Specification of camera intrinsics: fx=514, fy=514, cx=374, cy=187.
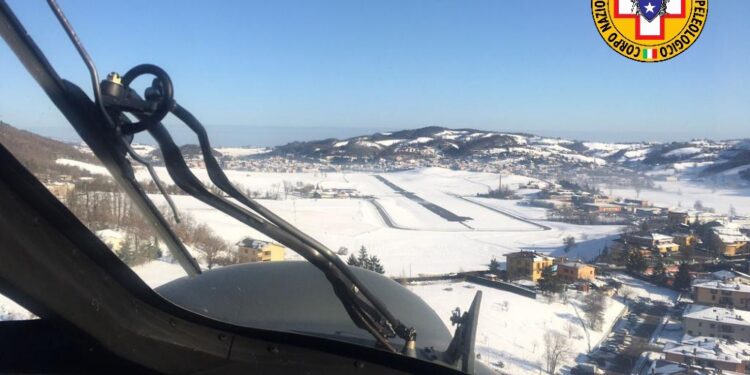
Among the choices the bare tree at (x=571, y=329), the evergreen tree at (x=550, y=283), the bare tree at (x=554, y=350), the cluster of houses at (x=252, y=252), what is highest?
the cluster of houses at (x=252, y=252)

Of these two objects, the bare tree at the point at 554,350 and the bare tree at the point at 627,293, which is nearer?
the bare tree at the point at 554,350

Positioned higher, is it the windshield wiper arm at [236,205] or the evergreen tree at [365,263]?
the windshield wiper arm at [236,205]

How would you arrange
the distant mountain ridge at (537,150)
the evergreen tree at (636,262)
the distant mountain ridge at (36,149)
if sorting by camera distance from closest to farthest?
1. the distant mountain ridge at (36,149)
2. the evergreen tree at (636,262)
3. the distant mountain ridge at (537,150)

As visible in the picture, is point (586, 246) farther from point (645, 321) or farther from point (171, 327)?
point (171, 327)

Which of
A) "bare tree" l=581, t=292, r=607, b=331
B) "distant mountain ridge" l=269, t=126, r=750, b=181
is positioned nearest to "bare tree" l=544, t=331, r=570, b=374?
"bare tree" l=581, t=292, r=607, b=331

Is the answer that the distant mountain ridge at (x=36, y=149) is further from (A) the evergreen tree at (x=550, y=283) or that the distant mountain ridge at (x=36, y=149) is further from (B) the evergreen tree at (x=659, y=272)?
(B) the evergreen tree at (x=659, y=272)

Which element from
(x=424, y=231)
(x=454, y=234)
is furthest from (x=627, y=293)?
(x=424, y=231)

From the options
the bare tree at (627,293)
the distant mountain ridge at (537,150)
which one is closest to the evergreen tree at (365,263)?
the bare tree at (627,293)
